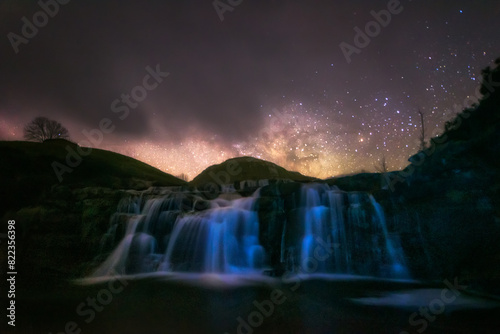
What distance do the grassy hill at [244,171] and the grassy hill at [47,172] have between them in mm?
21326

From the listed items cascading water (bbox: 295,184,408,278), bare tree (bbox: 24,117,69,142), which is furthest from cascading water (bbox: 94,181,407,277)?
bare tree (bbox: 24,117,69,142)

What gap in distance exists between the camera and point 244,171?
73562 millimetres

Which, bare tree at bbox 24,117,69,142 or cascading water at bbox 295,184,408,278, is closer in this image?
cascading water at bbox 295,184,408,278

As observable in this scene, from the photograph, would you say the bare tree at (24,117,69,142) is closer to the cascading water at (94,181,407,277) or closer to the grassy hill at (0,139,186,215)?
the grassy hill at (0,139,186,215)

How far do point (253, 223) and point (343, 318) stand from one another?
8.50m

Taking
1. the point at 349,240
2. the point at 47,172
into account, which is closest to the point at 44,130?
the point at 47,172

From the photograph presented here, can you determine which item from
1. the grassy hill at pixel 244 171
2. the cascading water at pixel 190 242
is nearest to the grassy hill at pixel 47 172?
the cascading water at pixel 190 242

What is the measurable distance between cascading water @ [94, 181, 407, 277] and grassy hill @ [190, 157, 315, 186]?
5317 centimetres

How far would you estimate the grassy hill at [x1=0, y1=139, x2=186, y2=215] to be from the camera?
67.4 ft

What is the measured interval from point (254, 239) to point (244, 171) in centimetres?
5846

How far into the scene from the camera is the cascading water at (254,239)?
13734mm

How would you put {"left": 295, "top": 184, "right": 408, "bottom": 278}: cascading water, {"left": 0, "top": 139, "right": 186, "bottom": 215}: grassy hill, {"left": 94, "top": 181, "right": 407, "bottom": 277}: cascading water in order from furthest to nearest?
{"left": 0, "top": 139, "right": 186, "bottom": 215}: grassy hill, {"left": 94, "top": 181, "right": 407, "bottom": 277}: cascading water, {"left": 295, "top": 184, "right": 408, "bottom": 278}: cascading water

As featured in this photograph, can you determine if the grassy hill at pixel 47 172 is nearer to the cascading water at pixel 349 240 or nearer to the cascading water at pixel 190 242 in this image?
the cascading water at pixel 190 242

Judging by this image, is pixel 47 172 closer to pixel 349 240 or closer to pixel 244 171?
pixel 349 240
